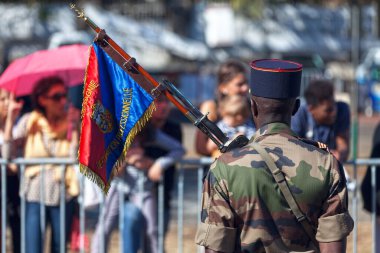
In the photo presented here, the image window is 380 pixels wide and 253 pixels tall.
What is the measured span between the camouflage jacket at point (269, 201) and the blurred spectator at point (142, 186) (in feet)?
9.97

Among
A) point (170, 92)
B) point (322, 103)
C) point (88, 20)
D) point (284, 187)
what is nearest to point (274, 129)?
point (284, 187)

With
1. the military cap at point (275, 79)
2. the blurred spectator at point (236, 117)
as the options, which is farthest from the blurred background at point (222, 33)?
the military cap at point (275, 79)

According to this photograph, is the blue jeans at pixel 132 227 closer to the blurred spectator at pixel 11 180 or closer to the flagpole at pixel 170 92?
the blurred spectator at pixel 11 180

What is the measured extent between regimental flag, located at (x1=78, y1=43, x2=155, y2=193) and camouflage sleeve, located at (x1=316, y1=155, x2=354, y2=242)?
3.81 ft

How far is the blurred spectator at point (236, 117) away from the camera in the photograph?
695 cm

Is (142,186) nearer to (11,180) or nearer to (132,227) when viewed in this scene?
(132,227)

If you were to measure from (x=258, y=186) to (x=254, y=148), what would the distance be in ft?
0.54

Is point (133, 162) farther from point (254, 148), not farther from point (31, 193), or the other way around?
point (254, 148)

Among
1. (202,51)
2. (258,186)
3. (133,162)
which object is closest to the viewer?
(258,186)

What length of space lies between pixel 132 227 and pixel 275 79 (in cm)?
326

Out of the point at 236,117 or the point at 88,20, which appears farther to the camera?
the point at 236,117

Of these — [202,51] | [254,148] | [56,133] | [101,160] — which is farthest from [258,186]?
[202,51]

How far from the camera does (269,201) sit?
402 cm

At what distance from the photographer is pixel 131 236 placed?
7.16m
